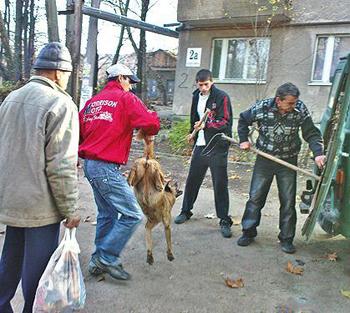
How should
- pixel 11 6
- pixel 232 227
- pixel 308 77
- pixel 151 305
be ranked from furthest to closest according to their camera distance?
pixel 11 6 → pixel 308 77 → pixel 232 227 → pixel 151 305

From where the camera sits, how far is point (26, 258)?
2.46 meters

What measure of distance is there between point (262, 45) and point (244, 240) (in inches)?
355

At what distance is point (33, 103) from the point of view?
230 cm

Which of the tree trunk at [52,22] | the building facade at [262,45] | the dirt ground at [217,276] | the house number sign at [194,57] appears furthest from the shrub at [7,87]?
the dirt ground at [217,276]

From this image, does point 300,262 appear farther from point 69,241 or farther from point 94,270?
point 69,241

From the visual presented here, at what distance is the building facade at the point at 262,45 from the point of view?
1115 cm

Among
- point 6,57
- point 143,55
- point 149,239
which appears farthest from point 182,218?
point 6,57

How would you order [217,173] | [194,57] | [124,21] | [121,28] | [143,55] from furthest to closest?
[121,28]
[143,55]
[194,57]
[124,21]
[217,173]

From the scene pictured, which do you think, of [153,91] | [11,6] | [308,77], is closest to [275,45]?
[308,77]

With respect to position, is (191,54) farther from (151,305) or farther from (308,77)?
(151,305)

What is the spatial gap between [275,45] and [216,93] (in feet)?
26.1

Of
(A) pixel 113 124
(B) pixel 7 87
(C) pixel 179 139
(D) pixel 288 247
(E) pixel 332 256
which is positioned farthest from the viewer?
(B) pixel 7 87

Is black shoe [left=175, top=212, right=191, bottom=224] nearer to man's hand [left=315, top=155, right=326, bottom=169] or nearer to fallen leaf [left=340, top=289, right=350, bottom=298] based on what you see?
man's hand [left=315, top=155, right=326, bottom=169]

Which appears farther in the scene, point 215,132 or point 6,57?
point 6,57
